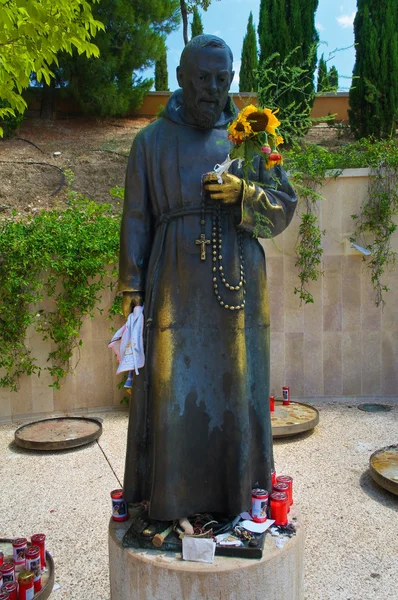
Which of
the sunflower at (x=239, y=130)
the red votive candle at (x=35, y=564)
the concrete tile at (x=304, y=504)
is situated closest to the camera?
the sunflower at (x=239, y=130)

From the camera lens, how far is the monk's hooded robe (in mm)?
2033

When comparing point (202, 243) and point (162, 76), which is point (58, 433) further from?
point (162, 76)

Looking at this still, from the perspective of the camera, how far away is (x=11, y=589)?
2355 millimetres

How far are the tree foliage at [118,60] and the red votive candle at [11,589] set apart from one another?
11.3 meters

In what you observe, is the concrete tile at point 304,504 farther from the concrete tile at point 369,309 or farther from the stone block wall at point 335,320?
the concrete tile at point 369,309

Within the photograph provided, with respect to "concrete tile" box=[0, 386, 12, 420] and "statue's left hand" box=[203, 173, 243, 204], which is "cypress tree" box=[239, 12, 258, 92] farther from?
"statue's left hand" box=[203, 173, 243, 204]

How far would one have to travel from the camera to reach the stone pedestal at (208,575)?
1.86m

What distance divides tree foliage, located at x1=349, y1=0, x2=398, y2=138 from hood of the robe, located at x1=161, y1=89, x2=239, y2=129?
8171mm

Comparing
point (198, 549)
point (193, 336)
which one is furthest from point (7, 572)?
point (193, 336)

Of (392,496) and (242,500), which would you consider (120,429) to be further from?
(242,500)

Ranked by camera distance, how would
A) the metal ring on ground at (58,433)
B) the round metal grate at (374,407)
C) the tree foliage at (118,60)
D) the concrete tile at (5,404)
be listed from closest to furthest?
1. the metal ring on ground at (58,433)
2. the concrete tile at (5,404)
3. the round metal grate at (374,407)
4. the tree foliage at (118,60)

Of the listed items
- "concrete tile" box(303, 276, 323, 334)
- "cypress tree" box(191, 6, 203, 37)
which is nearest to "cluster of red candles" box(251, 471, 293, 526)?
"concrete tile" box(303, 276, 323, 334)

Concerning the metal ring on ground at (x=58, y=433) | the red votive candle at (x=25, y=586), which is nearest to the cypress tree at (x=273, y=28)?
the metal ring on ground at (x=58, y=433)

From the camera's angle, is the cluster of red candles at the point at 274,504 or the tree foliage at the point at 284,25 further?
the tree foliage at the point at 284,25
